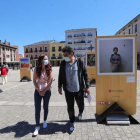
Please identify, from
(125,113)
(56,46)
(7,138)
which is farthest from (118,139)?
(56,46)

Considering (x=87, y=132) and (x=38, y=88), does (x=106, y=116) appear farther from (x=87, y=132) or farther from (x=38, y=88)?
(x=38, y=88)

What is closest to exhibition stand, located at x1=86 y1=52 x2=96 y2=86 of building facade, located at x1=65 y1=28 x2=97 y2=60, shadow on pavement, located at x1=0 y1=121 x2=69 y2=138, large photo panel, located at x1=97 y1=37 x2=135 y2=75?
large photo panel, located at x1=97 y1=37 x2=135 y2=75

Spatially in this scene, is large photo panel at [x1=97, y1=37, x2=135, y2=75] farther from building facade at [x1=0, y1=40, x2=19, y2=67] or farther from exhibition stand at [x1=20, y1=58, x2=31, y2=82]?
building facade at [x1=0, y1=40, x2=19, y2=67]

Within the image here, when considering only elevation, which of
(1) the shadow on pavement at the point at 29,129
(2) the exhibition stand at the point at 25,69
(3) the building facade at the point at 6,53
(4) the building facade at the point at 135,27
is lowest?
(1) the shadow on pavement at the point at 29,129

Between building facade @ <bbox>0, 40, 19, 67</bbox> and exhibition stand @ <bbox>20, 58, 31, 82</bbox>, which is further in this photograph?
building facade @ <bbox>0, 40, 19, 67</bbox>

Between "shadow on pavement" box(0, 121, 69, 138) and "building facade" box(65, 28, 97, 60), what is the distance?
2170 inches

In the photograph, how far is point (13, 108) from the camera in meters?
4.77

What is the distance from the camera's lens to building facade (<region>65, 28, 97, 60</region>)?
58.3 m

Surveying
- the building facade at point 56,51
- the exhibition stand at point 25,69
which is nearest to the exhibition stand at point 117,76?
the exhibition stand at point 25,69

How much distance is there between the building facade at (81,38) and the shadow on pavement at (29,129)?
5511 centimetres

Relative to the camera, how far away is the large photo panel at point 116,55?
3.35 metres

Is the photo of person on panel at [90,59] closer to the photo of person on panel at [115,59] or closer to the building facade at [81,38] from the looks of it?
the photo of person on panel at [115,59]

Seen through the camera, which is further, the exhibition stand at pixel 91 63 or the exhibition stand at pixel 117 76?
the exhibition stand at pixel 91 63

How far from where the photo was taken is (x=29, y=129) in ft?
10.5
